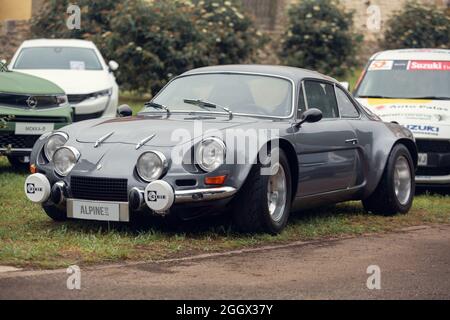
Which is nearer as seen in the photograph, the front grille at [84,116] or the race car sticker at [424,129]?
the race car sticker at [424,129]

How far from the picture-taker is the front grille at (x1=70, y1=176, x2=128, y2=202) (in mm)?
8523

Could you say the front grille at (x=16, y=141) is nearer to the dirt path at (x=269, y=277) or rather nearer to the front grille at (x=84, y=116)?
the front grille at (x=84, y=116)

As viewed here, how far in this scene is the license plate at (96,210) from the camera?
28.0 feet

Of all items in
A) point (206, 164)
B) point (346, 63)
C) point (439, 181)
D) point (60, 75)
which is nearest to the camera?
point (206, 164)

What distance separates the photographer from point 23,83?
12.9 m

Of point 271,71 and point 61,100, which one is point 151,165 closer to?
point 271,71

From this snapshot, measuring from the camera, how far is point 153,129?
8.96 m

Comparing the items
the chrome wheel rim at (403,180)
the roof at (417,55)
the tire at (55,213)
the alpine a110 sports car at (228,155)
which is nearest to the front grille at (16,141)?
the alpine a110 sports car at (228,155)

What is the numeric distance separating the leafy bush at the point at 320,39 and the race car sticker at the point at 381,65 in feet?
40.6

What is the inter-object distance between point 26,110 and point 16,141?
40cm
